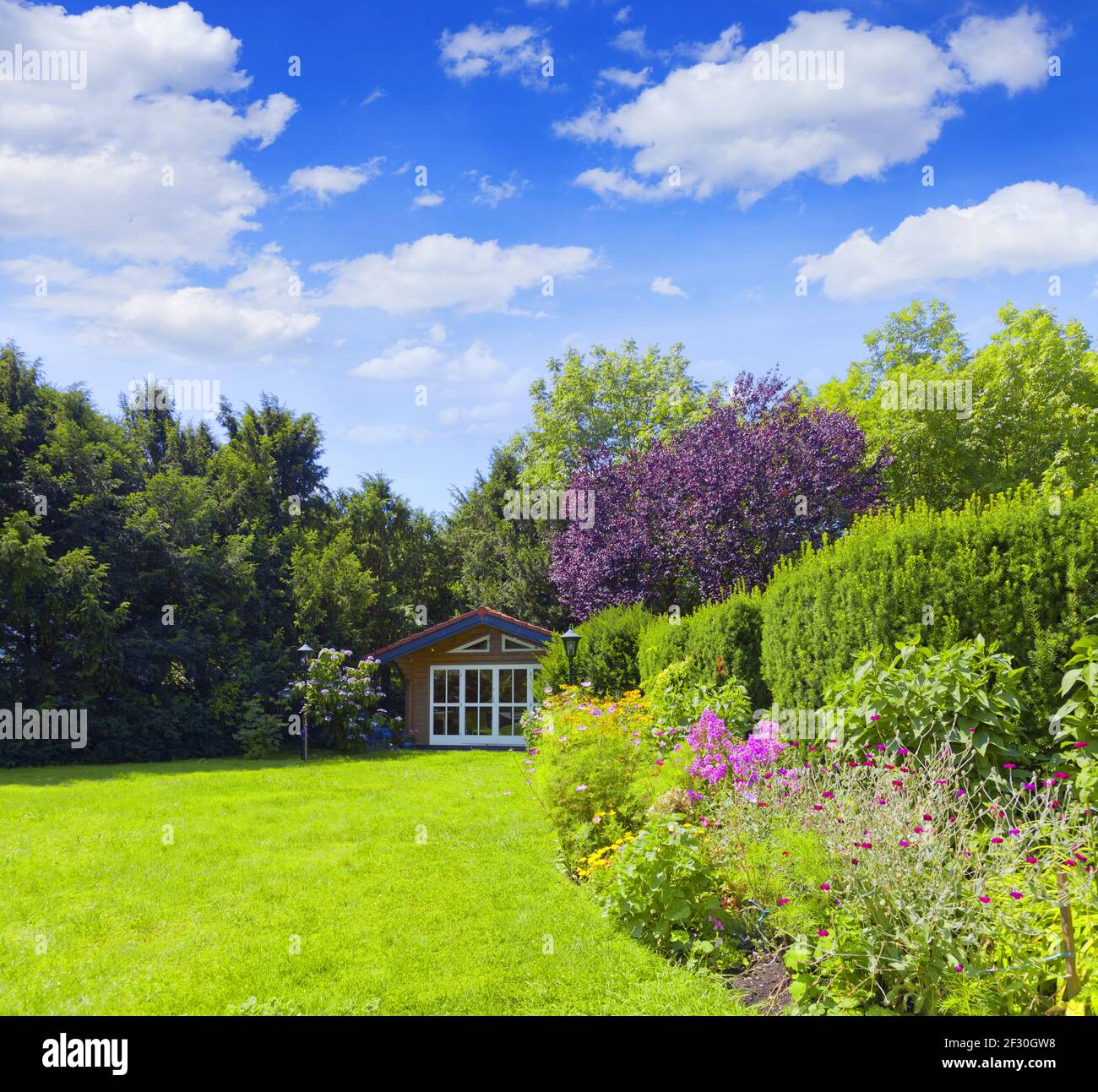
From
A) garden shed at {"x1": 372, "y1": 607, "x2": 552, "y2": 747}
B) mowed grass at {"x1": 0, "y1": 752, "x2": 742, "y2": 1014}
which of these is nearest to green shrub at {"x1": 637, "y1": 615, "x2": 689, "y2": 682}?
mowed grass at {"x1": 0, "y1": 752, "x2": 742, "y2": 1014}

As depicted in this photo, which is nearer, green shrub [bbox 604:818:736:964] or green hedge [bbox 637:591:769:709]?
green shrub [bbox 604:818:736:964]

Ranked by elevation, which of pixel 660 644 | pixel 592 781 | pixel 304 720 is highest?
pixel 660 644

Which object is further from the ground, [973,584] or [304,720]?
[973,584]

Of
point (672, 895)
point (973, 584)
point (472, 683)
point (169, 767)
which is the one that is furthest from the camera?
point (472, 683)

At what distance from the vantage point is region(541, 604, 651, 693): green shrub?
15.6 meters

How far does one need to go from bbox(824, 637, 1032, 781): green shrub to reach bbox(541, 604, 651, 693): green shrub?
9.71 m

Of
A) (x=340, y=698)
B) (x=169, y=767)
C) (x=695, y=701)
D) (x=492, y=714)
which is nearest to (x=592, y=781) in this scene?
(x=695, y=701)

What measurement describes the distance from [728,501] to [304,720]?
11187mm

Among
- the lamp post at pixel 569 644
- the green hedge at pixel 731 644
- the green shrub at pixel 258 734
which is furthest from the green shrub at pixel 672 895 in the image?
the green shrub at pixel 258 734

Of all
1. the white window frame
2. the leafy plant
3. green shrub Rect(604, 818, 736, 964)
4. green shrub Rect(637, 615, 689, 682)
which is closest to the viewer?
green shrub Rect(604, 818, 736, 964)

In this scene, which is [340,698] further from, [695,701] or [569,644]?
[695,701]

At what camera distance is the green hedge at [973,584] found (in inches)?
227

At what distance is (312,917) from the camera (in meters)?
5.73

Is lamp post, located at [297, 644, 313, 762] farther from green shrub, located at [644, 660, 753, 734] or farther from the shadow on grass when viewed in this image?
green shrub, located at [644, 660, 753, 734]
